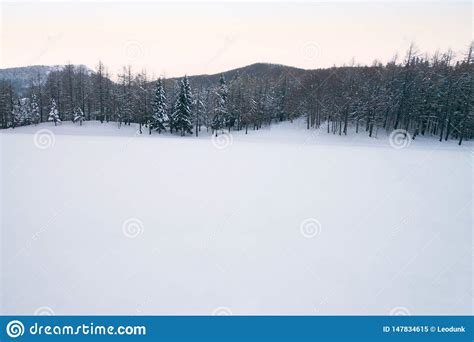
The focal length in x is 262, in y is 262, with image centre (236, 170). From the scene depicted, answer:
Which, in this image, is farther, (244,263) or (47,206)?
(47,206)

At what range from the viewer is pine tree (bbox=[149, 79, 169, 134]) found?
132ft

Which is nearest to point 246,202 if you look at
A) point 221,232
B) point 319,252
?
point 221,232

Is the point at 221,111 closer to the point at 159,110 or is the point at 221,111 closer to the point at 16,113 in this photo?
the point at 159,110

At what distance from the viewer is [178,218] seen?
8.20 meters

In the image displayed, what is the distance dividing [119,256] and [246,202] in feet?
15.5

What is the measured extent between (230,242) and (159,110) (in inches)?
1459

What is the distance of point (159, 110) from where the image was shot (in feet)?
132

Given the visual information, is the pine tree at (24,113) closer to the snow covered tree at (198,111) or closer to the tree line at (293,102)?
the tree line at (293,102)

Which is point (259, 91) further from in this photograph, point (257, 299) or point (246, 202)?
point (257, 299)

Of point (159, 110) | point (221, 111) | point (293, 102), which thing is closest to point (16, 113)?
point (159, 110)

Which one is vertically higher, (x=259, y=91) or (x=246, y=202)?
(x=259, y=91)

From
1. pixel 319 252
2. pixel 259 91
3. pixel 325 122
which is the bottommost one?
pixel 319 252

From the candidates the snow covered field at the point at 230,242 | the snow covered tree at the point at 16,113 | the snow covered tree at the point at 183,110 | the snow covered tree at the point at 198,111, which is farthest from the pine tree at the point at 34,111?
the snow covered field at the point at 230,242

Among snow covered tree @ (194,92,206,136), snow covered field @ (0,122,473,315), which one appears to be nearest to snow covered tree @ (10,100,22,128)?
snow covered tree @ (194,92,206,136)
